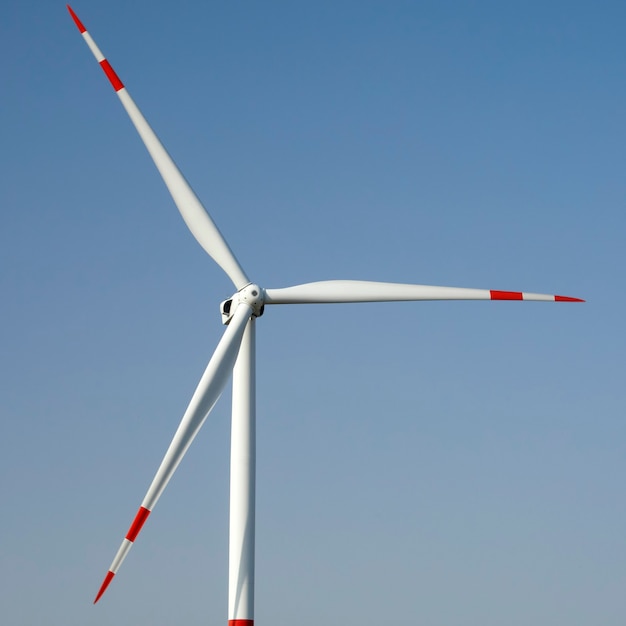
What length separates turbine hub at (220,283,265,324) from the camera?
3434 centimetres

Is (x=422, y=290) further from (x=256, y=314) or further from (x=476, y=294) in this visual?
(x=256, y=314)

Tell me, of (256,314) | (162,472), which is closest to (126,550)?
(162,472)

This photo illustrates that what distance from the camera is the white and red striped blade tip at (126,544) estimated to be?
30219mm

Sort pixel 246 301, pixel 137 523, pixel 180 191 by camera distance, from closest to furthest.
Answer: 1. pixel 137 523
2. pixel 246 301
3. pixel 180 191

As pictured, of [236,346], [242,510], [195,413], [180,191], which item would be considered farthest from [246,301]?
[242,510]

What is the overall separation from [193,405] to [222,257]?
6202mm

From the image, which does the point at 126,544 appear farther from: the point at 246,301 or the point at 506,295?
the point at 506,295

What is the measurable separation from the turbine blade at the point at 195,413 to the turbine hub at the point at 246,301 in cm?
19

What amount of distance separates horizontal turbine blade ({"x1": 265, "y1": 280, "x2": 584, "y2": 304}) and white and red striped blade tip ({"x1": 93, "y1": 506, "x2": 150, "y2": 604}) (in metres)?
8.02

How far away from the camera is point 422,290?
1396 inches

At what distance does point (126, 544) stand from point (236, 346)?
22.3ft

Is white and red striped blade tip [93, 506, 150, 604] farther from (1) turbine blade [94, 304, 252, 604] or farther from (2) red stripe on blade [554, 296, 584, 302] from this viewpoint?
(2) red stripe on blade [554, 296, 584, 302]

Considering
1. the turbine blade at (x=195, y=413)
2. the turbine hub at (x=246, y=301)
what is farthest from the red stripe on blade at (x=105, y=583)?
the turbine hub at (x=246, y=301)

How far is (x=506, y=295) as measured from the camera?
116ft
